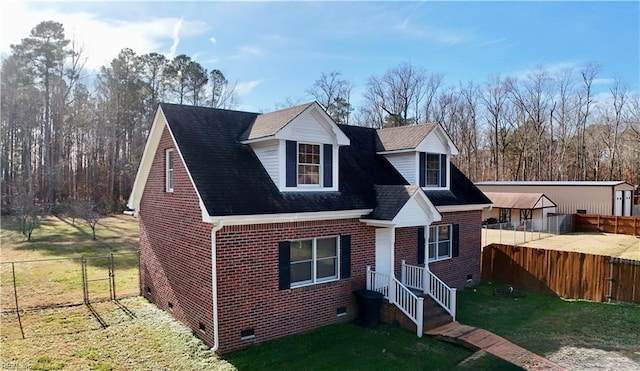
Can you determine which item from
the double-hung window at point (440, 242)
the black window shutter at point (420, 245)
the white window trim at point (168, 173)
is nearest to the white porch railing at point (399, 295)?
the black window shutter at point (420, 245)

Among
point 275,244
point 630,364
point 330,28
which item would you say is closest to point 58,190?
point 330,28

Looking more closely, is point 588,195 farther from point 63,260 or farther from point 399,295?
point 63,260

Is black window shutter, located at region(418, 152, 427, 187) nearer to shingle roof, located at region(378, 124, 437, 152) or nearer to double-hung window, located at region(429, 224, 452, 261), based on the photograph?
shingle roof, located at region(378, 124, 437, 152)

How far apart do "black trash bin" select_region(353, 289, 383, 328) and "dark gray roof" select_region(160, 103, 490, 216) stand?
248 centimetres

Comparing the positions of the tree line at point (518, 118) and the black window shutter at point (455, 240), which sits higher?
the tree line at point (518, 118)

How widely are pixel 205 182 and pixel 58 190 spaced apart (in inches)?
1511

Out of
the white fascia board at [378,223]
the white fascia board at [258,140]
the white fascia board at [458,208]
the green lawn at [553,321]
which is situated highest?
the white fascia board at [258,140]

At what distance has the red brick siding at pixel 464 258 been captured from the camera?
14.4 meters

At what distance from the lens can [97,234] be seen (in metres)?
28.0

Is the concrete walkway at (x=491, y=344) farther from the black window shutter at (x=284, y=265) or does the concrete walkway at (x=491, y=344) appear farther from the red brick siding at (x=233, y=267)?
the black window shutter at (x=284, y=265)

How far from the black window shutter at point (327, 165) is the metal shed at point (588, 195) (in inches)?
1117

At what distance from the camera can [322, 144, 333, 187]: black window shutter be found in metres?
11.5

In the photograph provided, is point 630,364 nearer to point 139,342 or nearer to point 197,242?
point 197,242

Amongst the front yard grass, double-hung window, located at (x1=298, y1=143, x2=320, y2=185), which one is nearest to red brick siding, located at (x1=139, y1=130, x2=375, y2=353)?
the front yard grass
